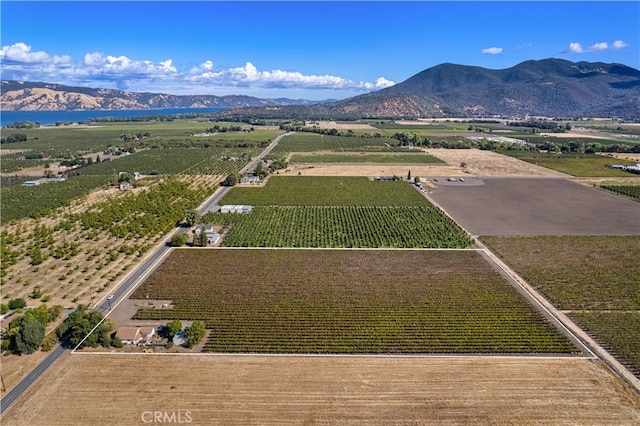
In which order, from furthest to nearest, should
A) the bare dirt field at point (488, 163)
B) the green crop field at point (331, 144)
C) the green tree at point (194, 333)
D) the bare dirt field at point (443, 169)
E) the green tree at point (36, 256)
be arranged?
1. the green crop field at point (331, 144)
2. the bare dirt field at point (488, 163)
3. the bare dirt field at point (443, 169)
4. the green tree at point (36, 256)
5. the green tree at point (194, 333)

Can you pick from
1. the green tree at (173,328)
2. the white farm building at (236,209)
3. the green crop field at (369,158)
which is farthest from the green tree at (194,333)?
the green crop field at (369,158)

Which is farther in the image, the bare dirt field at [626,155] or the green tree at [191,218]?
the bare dirt field at [626,155]

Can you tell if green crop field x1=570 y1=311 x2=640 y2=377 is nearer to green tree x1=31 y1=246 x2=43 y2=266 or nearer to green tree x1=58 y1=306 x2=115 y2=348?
green tree x1=58 y1=306 x2=115 y2=348

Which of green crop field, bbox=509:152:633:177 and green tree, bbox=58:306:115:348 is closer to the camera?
green tree, bbox=58:306:115:348

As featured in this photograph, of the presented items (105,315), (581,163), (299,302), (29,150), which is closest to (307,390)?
(299,302)

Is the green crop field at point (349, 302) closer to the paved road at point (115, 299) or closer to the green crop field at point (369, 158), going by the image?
the paved road at point (115, 299)

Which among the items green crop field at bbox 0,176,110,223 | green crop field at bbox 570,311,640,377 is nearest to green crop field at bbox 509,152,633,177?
green crop field at bbox 570,311,640,377
